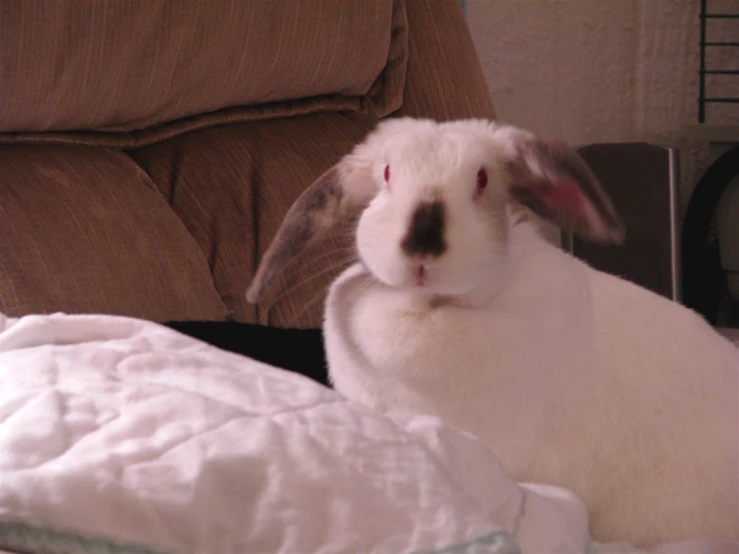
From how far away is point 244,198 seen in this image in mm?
1262

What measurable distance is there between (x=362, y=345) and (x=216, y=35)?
589 mm

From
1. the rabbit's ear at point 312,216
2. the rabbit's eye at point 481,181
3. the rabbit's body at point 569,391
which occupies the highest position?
the rabbit's eye at point 481,181

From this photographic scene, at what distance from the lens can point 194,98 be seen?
121cm

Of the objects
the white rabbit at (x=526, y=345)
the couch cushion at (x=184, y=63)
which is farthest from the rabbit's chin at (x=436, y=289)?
the couch cushion at (x=184, y=63)

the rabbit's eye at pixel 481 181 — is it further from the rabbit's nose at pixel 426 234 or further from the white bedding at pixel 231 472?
the white bedding at pixel 231 472

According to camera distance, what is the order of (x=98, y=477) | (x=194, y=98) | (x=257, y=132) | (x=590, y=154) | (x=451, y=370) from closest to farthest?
(x=98, y=477) → (x=451, y=370) → (x=194, y=98) → (x=257, y=132) → (x=590, y=154)

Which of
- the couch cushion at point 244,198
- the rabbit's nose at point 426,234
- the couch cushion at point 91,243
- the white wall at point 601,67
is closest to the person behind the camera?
the rabbit's nose at point 426,234

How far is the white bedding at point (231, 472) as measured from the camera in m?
0.43

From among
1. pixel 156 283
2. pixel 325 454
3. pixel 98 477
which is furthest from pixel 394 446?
pixel 156 283

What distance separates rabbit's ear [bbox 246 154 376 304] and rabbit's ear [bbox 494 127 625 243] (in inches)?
5.8

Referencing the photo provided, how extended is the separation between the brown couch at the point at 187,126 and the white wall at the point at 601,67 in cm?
78

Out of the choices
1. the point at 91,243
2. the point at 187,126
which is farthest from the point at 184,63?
the point at 91,243

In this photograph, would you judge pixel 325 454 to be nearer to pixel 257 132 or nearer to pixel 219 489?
pixel 219 489

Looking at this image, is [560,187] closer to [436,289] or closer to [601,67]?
[436,289]
